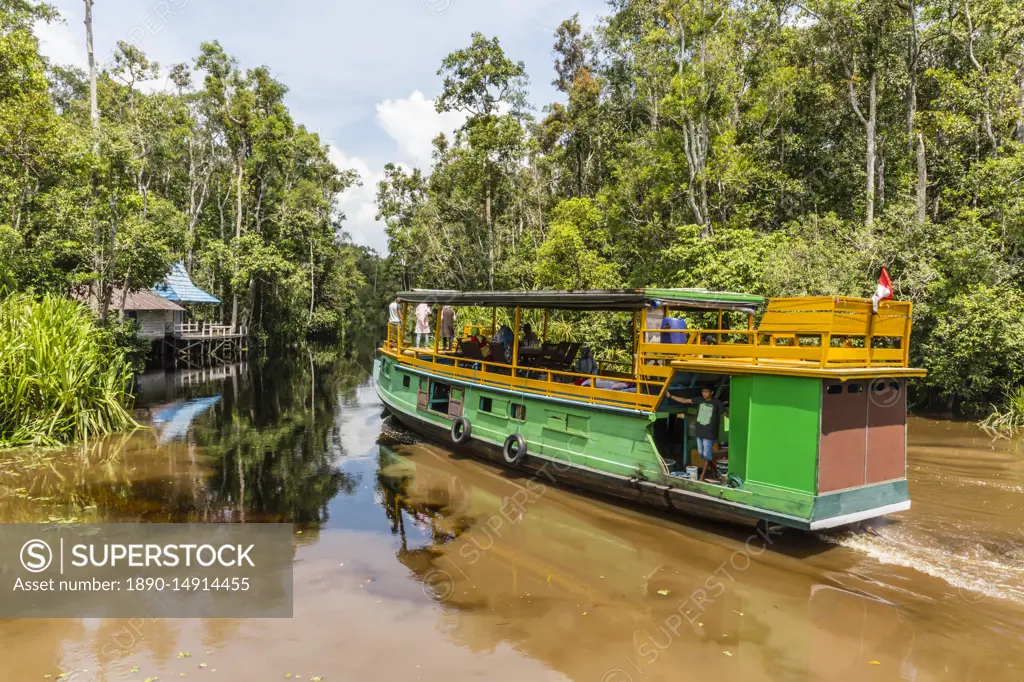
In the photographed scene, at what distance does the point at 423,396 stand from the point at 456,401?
1.48 meters

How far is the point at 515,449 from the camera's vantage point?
12984mm

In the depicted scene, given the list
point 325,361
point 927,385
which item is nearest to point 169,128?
point 325,361

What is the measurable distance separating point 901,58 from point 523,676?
2856cm

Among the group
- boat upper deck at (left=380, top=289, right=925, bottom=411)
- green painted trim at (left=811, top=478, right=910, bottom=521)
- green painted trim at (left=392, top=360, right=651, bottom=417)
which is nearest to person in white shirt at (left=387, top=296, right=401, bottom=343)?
green painted trim at (left=392, top=360, right=651, bottom=417)

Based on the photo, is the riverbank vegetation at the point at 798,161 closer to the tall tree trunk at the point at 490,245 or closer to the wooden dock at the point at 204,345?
the tall tree trunk at the point at 490,245

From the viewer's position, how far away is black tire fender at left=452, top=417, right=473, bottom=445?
14406 millimetres

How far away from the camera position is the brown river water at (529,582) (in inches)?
253

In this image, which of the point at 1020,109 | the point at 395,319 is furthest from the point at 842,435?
the point at 1020,109

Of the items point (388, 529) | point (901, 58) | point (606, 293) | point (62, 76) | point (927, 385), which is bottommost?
point (388, 529)

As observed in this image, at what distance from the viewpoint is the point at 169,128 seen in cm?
3859

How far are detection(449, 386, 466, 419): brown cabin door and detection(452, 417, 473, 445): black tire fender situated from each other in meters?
0.28

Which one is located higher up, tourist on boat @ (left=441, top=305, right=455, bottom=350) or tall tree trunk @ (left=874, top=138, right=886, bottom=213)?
tall tree trunk @ (left=874, top=138, right=886, bottom=213)

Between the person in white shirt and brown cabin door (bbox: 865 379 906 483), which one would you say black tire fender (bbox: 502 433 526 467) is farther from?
the person in white shirt

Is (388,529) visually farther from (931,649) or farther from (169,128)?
(169,128)
